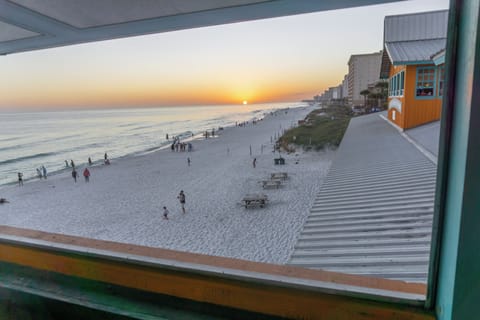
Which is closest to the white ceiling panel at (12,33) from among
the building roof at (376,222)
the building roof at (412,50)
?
the building roof at (376,222)

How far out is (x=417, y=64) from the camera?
7867 mm

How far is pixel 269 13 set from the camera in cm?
106

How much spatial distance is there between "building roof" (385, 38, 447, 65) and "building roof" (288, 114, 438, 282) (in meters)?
3.29

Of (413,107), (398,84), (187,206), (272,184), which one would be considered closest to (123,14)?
(413,107)

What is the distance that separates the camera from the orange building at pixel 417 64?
786cm

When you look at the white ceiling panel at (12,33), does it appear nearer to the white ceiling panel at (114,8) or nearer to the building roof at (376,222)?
the white ceiling panel at (114,8)

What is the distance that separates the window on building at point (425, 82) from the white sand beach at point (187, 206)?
15.4ft

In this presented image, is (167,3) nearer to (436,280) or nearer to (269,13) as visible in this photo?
(269,13)

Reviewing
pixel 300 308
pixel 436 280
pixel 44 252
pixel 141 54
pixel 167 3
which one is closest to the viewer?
pixel 436 280

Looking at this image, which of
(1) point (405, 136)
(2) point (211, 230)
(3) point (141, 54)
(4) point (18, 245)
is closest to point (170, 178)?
(2) point (211, 230)

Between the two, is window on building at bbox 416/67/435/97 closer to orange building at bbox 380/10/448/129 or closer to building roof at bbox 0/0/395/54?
orange building at bbox 380/10/448/129

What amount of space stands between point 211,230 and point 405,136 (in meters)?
6.11

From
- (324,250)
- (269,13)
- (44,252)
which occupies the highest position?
(269,13)

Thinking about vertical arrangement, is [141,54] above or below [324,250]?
above
